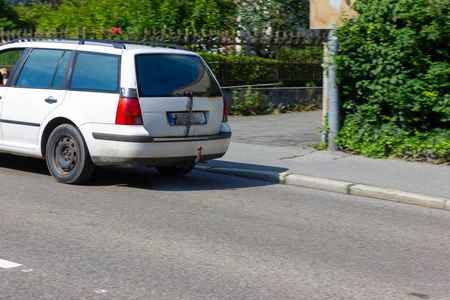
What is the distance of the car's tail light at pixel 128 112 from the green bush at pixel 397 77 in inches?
165

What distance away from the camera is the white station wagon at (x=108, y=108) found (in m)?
7.77

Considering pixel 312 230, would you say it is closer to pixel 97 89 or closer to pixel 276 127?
pixel 97 89

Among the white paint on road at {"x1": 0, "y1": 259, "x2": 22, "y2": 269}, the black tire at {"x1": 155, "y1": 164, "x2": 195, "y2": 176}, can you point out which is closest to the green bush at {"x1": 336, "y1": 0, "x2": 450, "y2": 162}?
the black tire at {"x1": 155, "y1": 164, "x2": 195, "y2": 176}

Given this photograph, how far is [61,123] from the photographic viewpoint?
835 centimetres

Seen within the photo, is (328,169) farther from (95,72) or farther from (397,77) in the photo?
(95,72)

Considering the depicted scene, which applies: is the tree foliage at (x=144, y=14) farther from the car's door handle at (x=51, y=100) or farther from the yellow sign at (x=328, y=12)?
the car's door handle at (x=51, y=100)

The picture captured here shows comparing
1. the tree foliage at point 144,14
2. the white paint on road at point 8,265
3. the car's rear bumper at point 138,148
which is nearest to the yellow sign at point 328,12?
the car's rear bumper at point 138,148

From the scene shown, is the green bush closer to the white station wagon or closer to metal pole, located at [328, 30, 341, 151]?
metal pole, located at [328, 30, 341, 151]

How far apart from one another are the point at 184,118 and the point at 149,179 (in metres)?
1.38

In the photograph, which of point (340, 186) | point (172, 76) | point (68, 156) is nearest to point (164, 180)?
point (68, 156)

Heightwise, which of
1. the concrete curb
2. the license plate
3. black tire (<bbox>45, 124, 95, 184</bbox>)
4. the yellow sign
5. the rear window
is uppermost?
the yellow sign

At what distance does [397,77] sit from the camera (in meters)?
Result: 10.2

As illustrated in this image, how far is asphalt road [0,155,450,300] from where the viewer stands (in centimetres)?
468

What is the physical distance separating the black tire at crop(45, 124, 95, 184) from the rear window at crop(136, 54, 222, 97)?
102 cm
